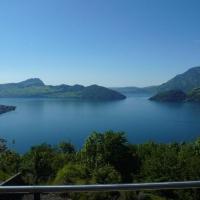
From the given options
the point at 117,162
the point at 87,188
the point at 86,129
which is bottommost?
the point at 86,129

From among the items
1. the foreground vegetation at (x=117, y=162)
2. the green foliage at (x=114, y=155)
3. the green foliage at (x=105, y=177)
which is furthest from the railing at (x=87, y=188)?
the green foliage at (x=114, y=155)

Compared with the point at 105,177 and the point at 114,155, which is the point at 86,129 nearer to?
the point at 114,155

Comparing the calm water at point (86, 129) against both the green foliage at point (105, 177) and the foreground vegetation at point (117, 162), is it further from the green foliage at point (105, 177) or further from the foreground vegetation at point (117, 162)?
the green foliage at point (105, 177)

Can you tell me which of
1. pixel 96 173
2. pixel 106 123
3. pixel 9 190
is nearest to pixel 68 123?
pixel 106 123

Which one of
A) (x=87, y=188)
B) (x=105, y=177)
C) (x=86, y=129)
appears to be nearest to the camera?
(x=87, y=188)

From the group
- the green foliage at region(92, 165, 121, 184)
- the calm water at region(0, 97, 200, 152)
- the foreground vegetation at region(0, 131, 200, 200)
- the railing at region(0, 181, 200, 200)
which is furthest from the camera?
the calm water at region(0, 97, 200, 152)

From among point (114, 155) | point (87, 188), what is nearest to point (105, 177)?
point (114, 155)

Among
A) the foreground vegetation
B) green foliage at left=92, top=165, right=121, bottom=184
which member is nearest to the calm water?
the foreground vegetation

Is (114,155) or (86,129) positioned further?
(86,129)

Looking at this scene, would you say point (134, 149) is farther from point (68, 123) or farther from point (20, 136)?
point (68, 123)

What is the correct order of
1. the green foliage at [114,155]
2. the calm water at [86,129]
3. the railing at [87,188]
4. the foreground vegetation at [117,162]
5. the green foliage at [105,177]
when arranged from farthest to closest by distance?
the calm water at [86,129], the green foliage at [114,155], the foreground vegetation at [117,162], the green foliage at [105,177], the railing at [87,188]

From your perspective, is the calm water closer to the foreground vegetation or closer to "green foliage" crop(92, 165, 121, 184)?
the foreground vegetation

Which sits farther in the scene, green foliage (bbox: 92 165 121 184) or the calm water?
the calm water

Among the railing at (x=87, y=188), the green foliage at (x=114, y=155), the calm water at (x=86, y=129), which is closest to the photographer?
the railing at (x=87, y=188)
